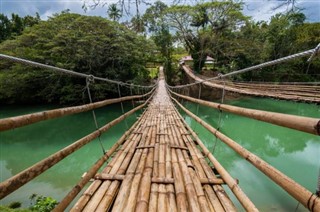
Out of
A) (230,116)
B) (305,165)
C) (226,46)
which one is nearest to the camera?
(305,165)

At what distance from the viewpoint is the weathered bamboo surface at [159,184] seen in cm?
103

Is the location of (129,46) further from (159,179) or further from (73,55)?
(159,179)

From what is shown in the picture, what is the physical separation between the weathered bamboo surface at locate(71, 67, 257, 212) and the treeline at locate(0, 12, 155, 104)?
8746 mm

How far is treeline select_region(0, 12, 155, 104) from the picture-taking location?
9.77 metres

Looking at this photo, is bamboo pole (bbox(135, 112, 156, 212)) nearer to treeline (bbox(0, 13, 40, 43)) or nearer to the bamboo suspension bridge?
the bamboo suspension bridge

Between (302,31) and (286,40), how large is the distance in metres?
1.22

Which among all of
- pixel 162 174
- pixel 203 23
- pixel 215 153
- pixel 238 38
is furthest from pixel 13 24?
pixel 162 174

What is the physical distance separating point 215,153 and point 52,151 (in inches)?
170

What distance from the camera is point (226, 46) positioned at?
13.7 metres

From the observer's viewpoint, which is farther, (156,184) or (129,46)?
(129,46)

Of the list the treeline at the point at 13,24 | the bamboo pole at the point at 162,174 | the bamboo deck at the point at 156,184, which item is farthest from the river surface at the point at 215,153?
the treeline at the point at 13,24

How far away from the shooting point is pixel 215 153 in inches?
220

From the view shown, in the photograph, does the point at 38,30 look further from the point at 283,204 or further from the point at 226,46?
the point at 283,204

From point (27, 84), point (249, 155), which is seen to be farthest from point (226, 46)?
point (249, 155)
